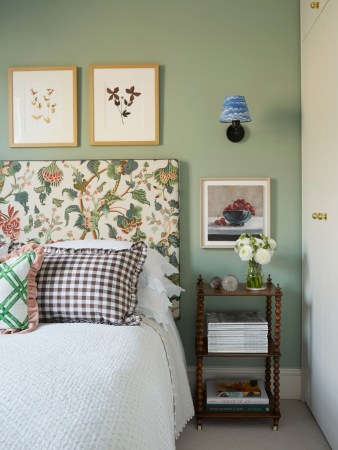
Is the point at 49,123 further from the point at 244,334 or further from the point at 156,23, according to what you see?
the point at 244,334

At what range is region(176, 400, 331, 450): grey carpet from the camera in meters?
2.29

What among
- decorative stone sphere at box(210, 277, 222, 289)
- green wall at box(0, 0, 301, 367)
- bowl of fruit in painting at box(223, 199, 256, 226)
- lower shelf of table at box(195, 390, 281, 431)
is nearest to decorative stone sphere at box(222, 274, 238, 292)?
decorative stone sphere at box(210, 277, 222, 289)

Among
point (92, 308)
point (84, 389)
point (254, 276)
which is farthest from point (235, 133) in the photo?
point (84, 389)

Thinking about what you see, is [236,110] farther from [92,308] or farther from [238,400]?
[238,400]

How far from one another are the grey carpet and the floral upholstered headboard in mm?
704

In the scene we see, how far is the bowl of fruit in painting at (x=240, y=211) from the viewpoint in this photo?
9.20ft

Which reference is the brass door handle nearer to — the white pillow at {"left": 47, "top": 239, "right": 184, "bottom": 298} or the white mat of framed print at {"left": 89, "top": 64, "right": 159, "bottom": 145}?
the white pillow at {"left": 47, "top": 239, "right": 184, "bottom": 298}

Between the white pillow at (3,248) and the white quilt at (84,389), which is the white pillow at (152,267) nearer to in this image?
the white pillow at (3,248)

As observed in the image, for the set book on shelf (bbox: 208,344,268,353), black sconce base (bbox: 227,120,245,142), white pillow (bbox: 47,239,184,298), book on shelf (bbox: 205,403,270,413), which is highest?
black sconce base (bbox: 227,120,245,142)

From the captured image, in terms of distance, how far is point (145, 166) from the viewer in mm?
2795

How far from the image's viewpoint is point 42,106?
2836 mm

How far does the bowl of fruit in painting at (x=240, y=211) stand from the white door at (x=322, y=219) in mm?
334

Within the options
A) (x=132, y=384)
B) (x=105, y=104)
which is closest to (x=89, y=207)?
(x=105, y=104)

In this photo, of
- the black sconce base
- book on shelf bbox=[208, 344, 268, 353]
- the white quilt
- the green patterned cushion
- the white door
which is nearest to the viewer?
the white quilt
